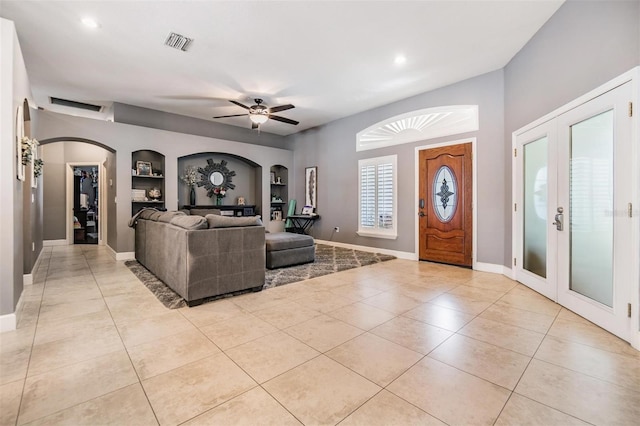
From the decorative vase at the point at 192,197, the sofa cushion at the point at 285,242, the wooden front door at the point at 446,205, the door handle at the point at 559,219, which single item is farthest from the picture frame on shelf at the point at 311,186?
the door handle at the point at 559,219

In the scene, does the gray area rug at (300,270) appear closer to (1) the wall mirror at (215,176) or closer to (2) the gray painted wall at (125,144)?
(2) the gray painted wall at (125,144)

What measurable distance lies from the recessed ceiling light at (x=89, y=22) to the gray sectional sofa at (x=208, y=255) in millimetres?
2360

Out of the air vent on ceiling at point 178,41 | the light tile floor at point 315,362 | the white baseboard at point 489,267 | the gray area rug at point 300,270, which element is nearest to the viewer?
the light tile floor at point 315,362

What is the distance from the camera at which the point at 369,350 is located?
214 cm

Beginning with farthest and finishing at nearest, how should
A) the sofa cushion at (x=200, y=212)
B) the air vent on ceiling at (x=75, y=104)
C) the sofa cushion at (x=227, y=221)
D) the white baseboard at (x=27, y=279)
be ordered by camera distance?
the sofa cushion at (x=200, y=212) < the air vent on ceiling at (x=75, y=104) < the white baseboard at (x=27, y=279) < the sofa cushion at (x=227, y=221)

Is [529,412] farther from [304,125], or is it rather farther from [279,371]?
[304,125]

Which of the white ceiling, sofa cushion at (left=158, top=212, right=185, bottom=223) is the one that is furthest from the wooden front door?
sofa cushion at (left=158, top=212, right=185, bottom=223)

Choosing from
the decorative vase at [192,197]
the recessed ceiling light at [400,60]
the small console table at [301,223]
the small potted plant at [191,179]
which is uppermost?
the recessed ceiling light at [400,60]

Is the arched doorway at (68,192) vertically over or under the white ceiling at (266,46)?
under

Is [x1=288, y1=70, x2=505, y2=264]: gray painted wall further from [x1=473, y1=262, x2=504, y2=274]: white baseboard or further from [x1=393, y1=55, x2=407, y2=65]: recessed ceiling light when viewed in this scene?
[x1=393, y1=55, x2=407, y2=65]: recessed ceiling light

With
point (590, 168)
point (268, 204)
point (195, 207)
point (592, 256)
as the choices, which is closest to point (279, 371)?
point (592, 256)

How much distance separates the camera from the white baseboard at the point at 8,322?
2459mm

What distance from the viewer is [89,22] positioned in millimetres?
3275

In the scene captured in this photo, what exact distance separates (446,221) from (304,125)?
4.48 meters
